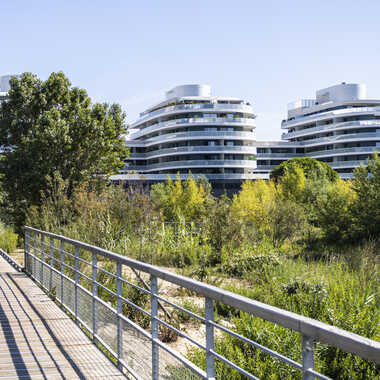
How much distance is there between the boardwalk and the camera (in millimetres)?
4864

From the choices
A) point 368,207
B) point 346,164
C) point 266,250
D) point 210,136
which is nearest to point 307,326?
point 266,250

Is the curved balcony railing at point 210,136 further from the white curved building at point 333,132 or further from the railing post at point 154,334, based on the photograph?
the railing post at point 154,334

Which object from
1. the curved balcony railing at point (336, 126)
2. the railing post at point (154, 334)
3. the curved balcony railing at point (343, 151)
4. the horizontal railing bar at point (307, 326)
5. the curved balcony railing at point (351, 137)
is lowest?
the railing post at point (154, 334)

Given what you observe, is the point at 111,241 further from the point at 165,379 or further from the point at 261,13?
the point at 165,379

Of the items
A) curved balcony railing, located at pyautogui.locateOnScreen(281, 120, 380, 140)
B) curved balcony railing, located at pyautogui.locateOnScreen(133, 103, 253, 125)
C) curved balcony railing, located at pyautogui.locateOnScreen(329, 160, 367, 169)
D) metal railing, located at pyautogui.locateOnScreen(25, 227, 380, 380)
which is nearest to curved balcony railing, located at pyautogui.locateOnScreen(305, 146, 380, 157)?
curved balcony railing, located at pyautogui.locateOnScreen(329, 160, 367, 169)

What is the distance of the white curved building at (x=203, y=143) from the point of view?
3027 inches

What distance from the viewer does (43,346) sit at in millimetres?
5785

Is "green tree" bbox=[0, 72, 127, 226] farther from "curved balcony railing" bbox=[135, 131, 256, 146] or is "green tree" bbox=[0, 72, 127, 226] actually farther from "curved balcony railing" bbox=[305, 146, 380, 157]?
"curved balcony railing" bbox=[305, 146, 380, 157]

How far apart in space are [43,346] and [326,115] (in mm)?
87245

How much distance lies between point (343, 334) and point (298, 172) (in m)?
45.2

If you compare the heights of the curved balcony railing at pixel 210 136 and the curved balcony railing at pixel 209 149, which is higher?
the curved balcony railing at pixel 210 136

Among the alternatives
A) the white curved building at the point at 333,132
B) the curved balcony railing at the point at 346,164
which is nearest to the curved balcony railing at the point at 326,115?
the white curved building at the point at 333,132

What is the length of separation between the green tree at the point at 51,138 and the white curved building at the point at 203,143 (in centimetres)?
5187

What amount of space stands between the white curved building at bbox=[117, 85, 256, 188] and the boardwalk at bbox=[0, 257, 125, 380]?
65983 mm
